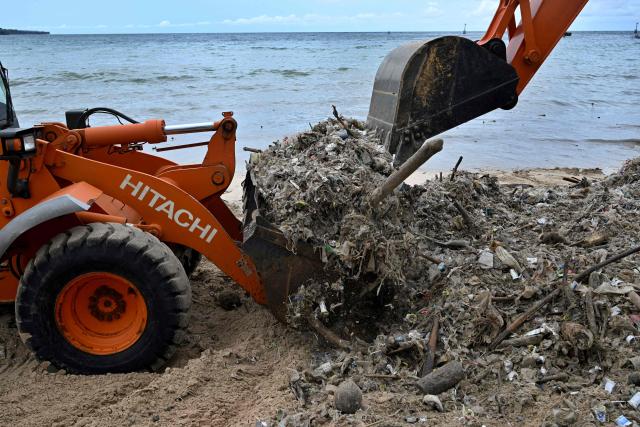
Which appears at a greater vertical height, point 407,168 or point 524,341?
point 407,168

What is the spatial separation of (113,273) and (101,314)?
378mm

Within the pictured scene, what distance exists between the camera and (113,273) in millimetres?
3896

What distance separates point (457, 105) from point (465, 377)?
2.61 metres

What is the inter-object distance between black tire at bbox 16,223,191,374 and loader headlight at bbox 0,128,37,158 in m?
0.57

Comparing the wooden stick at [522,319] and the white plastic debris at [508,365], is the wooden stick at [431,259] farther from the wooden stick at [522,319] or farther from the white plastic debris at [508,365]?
the white plastic debris at [508,365]

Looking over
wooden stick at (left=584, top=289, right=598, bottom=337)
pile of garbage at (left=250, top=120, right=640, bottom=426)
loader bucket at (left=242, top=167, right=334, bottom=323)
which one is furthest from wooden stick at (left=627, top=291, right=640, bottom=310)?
loader bucket at (left=242, top=167, right=334, bottom=323)

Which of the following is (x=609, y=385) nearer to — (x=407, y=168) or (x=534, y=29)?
(x=407, y=168)

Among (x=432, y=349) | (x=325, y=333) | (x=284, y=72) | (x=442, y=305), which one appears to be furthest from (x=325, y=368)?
(x=284, y=72)

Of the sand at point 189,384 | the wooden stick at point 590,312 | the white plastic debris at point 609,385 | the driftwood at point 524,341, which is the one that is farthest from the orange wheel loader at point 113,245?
the white plastic debris at point 609,385

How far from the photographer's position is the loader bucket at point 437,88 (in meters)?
5.16

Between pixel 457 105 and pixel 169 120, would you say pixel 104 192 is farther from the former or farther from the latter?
pixel 169 120

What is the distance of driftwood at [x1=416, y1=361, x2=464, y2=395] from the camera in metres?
3.37

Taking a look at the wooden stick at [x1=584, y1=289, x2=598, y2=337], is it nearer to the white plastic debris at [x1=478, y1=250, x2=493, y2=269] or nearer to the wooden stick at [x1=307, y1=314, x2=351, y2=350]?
the white plastic debris at [x1=478, y1=250, x2=493, y2=269]

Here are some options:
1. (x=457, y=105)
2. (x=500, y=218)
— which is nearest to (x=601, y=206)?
(x=500, y=218)
